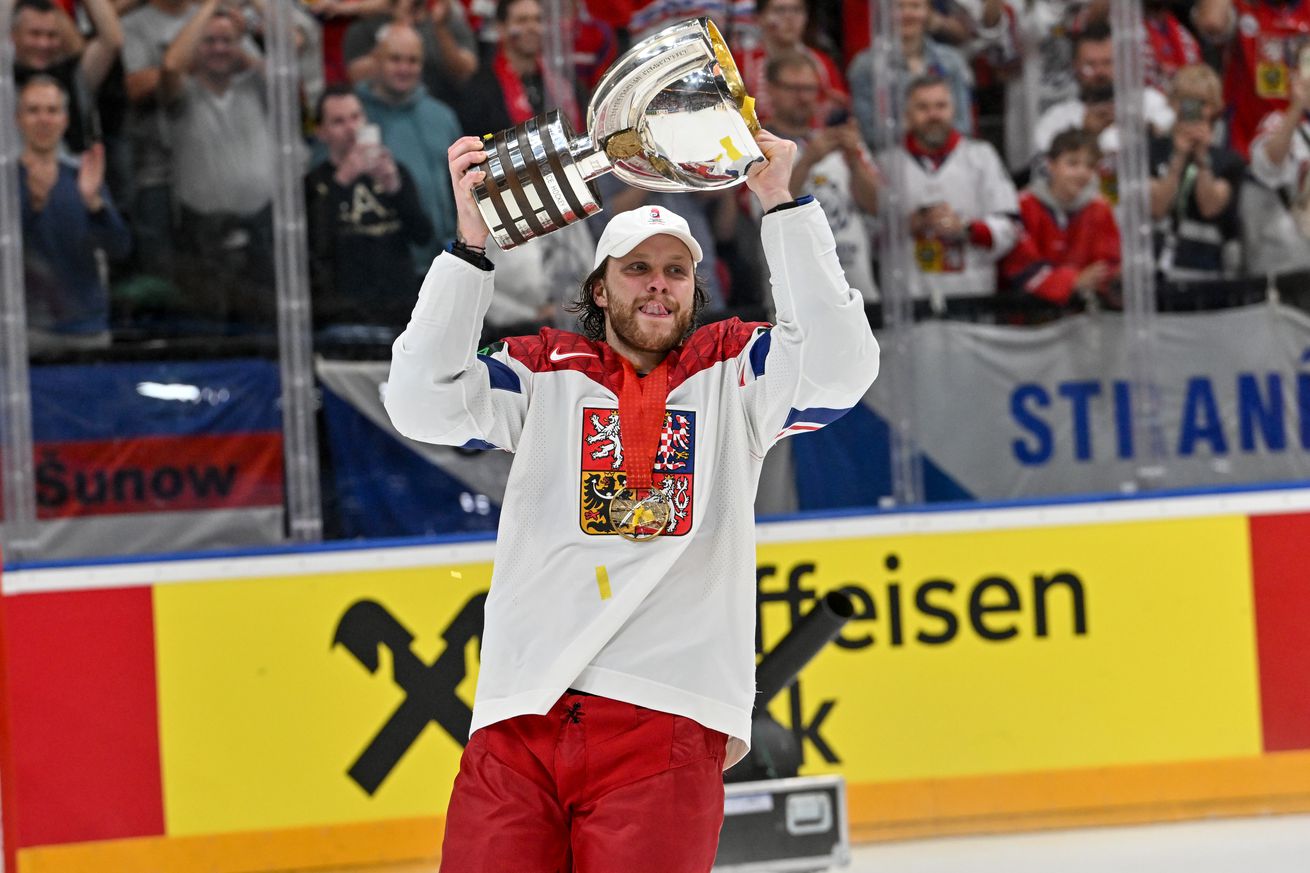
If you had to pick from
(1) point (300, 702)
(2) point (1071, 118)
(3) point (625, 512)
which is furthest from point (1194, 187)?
(3) point (625, 512)

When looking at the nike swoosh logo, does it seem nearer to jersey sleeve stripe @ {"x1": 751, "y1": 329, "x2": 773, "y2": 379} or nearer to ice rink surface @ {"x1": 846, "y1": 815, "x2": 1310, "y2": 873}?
jersey sleeve stripe @ {"x1": 751, "y1": 329, "x2": 773, "y2": 379}

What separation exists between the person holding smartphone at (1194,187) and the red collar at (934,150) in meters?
0.73

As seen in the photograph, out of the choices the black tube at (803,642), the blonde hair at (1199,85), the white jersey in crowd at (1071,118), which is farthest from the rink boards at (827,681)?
the blonde hair at (1199,85)

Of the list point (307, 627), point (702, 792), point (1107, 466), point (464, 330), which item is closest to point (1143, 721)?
point (1107, 466)

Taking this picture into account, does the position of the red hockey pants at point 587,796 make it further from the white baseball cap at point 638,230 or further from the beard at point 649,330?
the white baseball cap at point 638,230

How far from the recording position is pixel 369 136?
18.3ft

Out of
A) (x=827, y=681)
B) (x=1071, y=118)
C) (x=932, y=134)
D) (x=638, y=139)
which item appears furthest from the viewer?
(x=1071, y=118)

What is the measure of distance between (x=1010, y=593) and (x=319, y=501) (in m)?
2.21

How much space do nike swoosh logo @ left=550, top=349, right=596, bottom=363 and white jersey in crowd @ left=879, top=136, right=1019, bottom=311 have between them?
129 inches

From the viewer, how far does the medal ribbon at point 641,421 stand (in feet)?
7.82

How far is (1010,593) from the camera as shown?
15.7 feet

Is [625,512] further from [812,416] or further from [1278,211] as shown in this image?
[1278,211]

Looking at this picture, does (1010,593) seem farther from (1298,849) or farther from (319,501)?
(319,501)

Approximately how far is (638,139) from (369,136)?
346 centimetres
